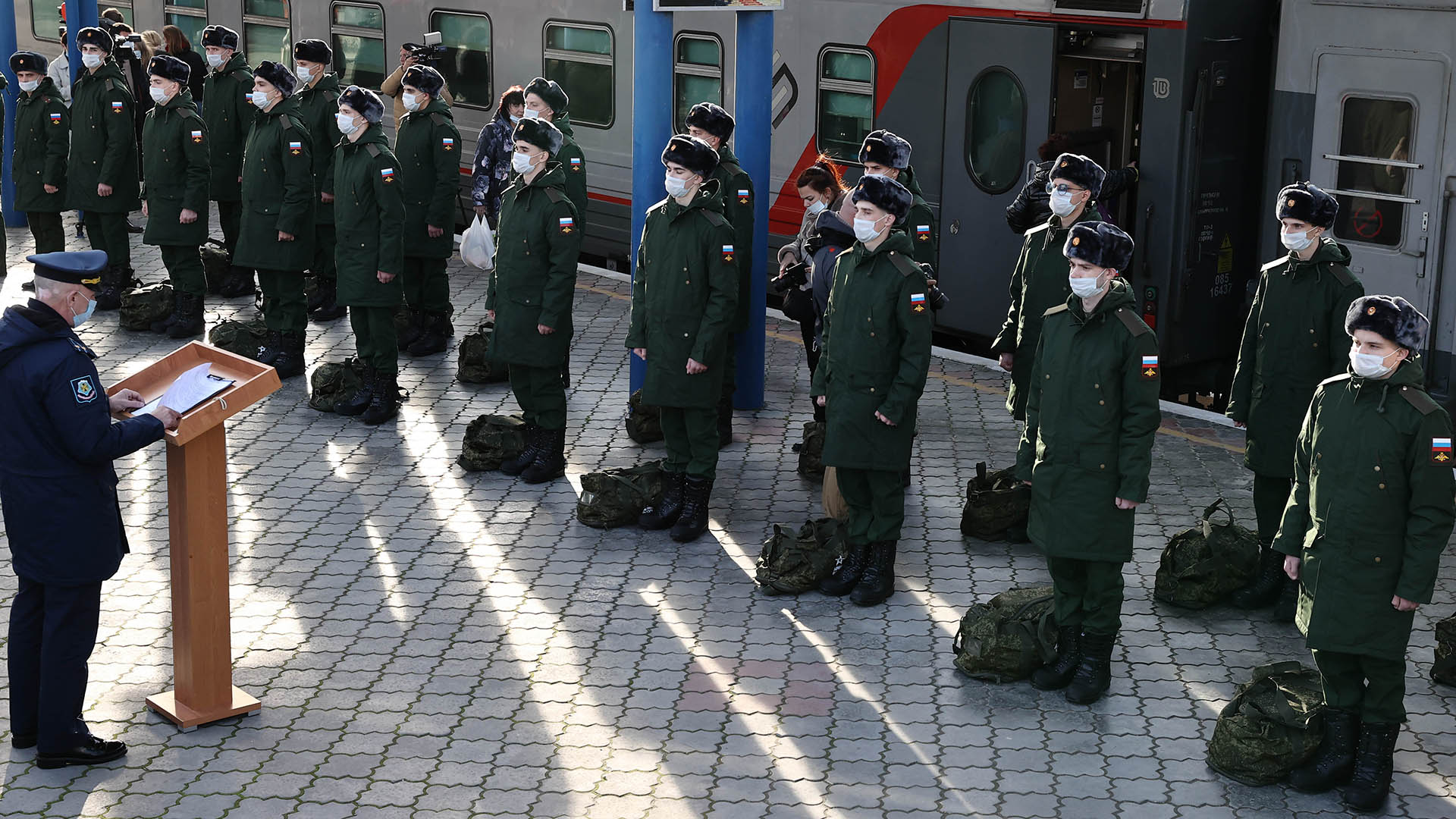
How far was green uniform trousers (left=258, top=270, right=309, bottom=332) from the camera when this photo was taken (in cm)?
1131

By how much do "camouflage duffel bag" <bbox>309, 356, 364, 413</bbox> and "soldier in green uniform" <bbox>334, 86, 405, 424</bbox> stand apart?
38 centimetres

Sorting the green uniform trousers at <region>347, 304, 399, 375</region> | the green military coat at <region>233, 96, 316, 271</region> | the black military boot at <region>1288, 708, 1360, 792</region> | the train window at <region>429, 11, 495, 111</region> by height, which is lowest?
the black military boot at <region>1288, 708, 1360, 792</region>

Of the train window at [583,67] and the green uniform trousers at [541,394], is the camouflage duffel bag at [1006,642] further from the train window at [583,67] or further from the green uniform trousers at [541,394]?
the train window at [583,67]

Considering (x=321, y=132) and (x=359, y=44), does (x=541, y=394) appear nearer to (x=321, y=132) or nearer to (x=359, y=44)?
(x=321, y=132)

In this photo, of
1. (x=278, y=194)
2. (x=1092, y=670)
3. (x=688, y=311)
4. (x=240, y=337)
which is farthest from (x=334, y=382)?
(x=1092, y=670)

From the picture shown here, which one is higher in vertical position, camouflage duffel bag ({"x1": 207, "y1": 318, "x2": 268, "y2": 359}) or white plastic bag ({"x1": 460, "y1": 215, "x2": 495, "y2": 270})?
white plastic bag ({"x1": 460, "y1": 215, "x2": 495, "y2": 270})

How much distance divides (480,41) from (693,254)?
801 centimetres

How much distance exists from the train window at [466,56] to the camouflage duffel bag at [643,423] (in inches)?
245

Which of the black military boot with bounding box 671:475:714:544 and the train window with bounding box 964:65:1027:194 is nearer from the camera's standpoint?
the black military boot with bounding box 671:475:714:544

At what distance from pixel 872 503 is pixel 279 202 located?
5504mm

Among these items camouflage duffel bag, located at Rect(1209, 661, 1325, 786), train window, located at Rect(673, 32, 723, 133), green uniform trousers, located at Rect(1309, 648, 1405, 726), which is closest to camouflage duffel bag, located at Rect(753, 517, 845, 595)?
camouflage duffel bag, located at Rect(1209, 661, 1325, 786)

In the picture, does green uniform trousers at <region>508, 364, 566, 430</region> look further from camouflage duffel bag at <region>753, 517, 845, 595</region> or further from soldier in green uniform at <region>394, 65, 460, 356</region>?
soldier in green uniform at <region>394, 65, 460, 356</region>

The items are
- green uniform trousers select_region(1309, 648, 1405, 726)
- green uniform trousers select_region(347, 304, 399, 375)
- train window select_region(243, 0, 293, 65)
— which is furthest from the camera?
train window select_region(243, 0, 293, 65)

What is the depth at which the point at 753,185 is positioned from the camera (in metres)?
10.2
